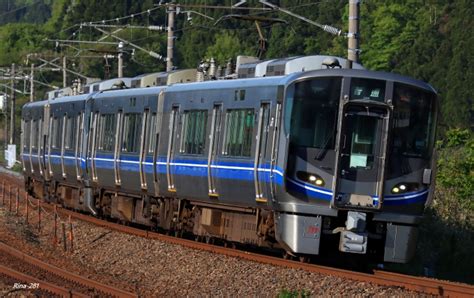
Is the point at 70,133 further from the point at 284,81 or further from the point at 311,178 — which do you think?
the point at 311,178

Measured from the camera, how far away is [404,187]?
57.6 feet

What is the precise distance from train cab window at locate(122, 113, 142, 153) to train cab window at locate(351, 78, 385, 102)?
801 centimetres

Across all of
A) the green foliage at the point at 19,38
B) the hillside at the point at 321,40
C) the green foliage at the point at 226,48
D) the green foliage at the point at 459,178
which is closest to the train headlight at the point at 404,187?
the green foliage at the point at 459,178

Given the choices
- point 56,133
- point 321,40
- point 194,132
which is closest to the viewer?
point 194,132

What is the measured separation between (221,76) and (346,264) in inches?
196

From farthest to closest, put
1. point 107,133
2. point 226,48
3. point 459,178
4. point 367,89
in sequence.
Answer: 1. point 226,48
2. point 459,178
3. point 107,133
4. point 367,89

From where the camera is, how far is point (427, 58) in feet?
306

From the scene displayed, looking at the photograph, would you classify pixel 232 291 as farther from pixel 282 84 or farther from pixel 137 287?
pixel 282 84

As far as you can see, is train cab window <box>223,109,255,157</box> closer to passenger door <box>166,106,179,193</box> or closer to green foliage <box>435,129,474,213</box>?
passenger door <box>166,106,179,193</box>

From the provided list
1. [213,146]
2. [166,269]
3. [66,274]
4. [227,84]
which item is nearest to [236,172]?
[213,146]

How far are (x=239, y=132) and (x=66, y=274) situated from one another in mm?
3724

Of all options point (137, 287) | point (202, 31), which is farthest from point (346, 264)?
point (202, 31)

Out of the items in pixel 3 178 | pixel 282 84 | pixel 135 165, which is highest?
pixel 282 84

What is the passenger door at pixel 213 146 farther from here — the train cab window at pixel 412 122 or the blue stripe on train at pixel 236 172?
the train cab window at pixel 412 122
